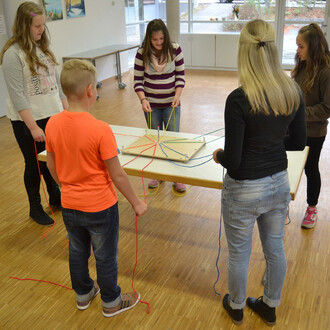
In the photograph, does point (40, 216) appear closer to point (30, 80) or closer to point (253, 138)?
point (30, 80)

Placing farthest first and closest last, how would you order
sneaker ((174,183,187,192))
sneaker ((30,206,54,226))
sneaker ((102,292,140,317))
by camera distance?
sneaker ((174,183,187,192)) < sneaker ((30,206,54,226)) < sneaker ((102,292,140,317))

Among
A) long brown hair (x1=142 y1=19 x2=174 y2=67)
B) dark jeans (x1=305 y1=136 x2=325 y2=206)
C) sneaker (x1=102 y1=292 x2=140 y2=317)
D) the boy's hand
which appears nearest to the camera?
the boy's hand

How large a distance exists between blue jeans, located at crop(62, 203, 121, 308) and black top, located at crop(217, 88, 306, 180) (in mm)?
611

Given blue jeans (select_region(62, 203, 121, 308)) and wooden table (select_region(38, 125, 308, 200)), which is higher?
wooden table (select_region(38, 125, 308, 200))

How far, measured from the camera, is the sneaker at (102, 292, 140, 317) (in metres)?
2.06

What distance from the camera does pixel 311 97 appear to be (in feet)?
7.87

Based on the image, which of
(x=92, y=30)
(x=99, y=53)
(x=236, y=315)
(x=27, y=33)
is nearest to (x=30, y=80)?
(x=27, y=33)

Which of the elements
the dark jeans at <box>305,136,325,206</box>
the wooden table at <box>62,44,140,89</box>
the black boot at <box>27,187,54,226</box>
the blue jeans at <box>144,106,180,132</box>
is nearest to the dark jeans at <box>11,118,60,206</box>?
the black boot at <box>27,187,54,226</box>

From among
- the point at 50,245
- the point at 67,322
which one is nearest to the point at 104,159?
the point at 67,322

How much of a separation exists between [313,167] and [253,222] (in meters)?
1.11

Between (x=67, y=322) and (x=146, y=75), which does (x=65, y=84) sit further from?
(x=146, y=75)

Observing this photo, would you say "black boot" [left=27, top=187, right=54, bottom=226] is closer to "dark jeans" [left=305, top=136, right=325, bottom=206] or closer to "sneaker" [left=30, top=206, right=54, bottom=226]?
"sneaker" [left=30, top=206, right=54, bottom=226]

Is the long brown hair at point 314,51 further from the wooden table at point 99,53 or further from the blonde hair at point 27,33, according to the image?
the wooden table at point 99,53

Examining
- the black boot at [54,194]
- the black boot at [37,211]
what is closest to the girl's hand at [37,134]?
the black boot at [37,211]
